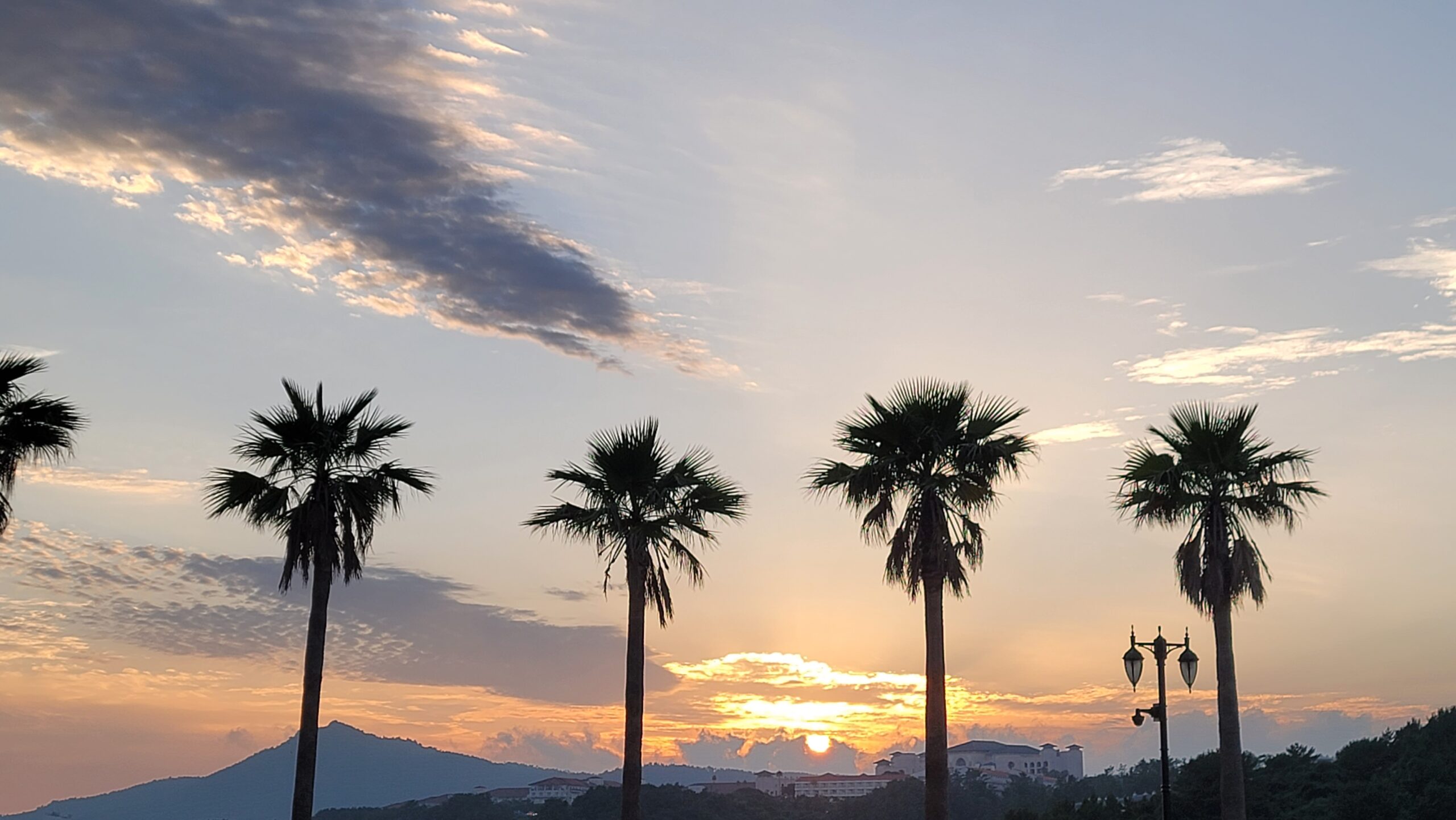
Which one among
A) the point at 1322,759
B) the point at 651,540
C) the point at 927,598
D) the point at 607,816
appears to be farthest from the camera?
the point at 607,816

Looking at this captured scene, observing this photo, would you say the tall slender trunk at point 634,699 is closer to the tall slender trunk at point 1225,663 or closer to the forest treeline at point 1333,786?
the tall slender trunk at point 1225,663

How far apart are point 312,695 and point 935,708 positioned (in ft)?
47.6

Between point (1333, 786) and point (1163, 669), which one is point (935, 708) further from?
point (1333, 786)

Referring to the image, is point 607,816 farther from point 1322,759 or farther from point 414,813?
point 1322,759

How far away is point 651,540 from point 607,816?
115 metres

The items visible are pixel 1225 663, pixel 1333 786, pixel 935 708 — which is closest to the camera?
pixel 935 708

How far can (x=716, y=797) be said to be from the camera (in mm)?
146500

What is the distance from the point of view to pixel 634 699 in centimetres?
3094

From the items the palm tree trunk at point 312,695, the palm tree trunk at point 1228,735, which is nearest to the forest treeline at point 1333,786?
the palm tree trunk at point 1228,735

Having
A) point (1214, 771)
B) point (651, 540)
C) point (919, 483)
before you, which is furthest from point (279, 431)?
point (1214, 771)

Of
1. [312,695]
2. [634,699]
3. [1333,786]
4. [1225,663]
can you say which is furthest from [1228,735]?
[1333,786]

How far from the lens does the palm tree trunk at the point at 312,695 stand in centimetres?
2958

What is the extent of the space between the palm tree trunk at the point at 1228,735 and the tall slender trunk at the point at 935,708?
27.2ft

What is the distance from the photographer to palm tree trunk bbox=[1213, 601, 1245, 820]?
32.7m
